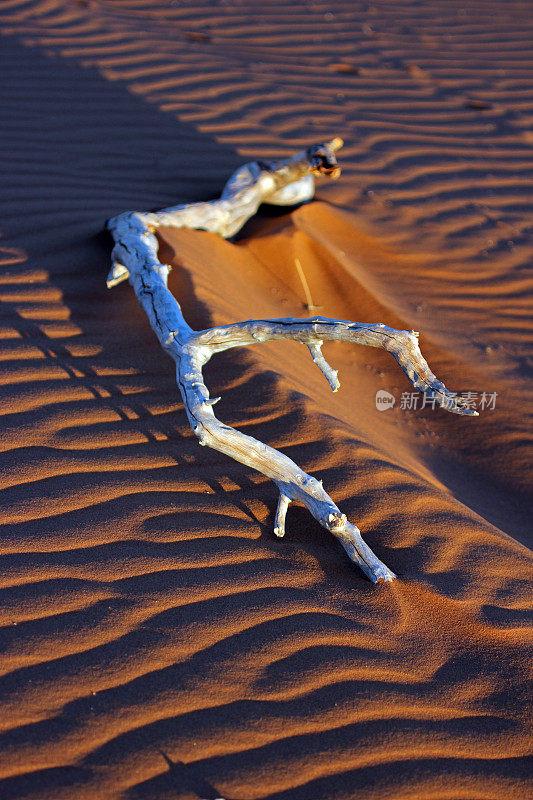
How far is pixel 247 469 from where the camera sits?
2.73m

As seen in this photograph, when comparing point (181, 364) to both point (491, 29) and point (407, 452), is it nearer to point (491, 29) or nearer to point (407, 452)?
point (407, 452)

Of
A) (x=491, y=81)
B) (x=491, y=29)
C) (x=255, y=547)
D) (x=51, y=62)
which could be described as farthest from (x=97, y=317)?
(x=491, y=29)

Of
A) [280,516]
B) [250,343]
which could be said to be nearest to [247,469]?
[280,516]

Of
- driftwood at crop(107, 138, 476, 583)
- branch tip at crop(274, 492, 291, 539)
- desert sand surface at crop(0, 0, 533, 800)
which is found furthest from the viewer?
branch tip at crop(274, 492, 291, 539)

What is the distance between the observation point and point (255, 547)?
238 centimetres

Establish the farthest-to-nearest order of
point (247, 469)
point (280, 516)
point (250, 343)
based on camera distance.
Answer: point (247, 469), point (250, 343), point (280, 516)

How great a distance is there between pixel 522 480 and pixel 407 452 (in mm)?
598

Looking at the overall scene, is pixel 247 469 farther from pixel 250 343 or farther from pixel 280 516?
pixel 250 343

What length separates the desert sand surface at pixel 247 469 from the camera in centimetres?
187

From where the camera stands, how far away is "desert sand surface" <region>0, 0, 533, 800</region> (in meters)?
1.87

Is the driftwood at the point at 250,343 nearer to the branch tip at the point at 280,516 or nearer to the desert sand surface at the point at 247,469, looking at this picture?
the branch tip at the point at 280,516

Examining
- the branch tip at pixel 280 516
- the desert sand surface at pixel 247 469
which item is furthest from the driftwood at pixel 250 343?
the desert sand surface at pixel 247 469

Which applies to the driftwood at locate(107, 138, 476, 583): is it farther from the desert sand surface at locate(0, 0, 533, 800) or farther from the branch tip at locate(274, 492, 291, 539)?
the desert sand surface at locate(0, 0, 533, 800)

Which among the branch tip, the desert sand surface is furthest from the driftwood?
the desert sand surface
